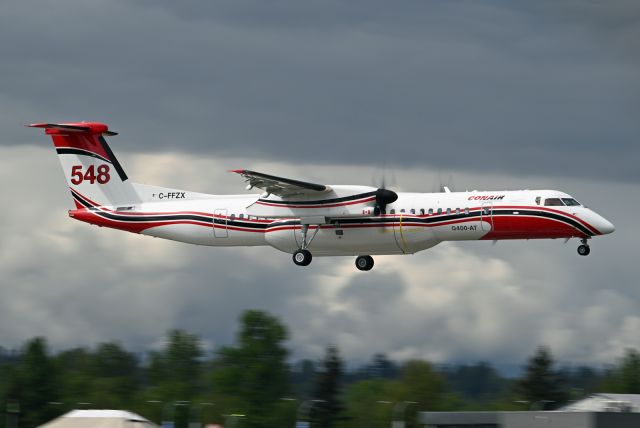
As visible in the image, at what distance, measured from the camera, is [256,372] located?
243ft

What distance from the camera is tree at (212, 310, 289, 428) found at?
2798 inches

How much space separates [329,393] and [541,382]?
16249mm

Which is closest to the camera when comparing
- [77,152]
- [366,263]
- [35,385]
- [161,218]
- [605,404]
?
[366,263]

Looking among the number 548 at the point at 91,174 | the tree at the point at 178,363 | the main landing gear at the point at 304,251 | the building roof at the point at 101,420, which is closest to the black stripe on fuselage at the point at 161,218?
the number 548 at the point at 91,174

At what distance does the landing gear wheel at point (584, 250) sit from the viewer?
32344 mm

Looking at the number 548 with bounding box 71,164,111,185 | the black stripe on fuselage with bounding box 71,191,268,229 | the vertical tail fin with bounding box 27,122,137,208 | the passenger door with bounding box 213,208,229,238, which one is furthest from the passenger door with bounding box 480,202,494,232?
the number 548 with bounding box 71,164,111,185

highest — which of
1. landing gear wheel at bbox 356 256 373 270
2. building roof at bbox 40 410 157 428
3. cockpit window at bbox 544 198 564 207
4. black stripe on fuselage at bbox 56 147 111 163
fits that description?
black stripe on fuselage at bbox 56 147 111 163

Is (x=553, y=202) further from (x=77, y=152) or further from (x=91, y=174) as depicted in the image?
(x=77, y=152)

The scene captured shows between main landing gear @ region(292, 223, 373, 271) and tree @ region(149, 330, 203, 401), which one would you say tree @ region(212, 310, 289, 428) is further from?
main landing gear @ region(292, 223, 373, 271)

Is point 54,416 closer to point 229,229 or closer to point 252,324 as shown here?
point 252,324

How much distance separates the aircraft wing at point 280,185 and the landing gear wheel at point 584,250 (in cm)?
800

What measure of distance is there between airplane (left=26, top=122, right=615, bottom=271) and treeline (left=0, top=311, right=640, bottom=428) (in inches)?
1138

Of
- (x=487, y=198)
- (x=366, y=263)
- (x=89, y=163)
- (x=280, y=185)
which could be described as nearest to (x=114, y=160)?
(x=89, y=163)

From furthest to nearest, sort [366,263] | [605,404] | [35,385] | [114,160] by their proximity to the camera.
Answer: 1. [35,385]
2. [114,160]
3. [605,404]
4. [366,263]
